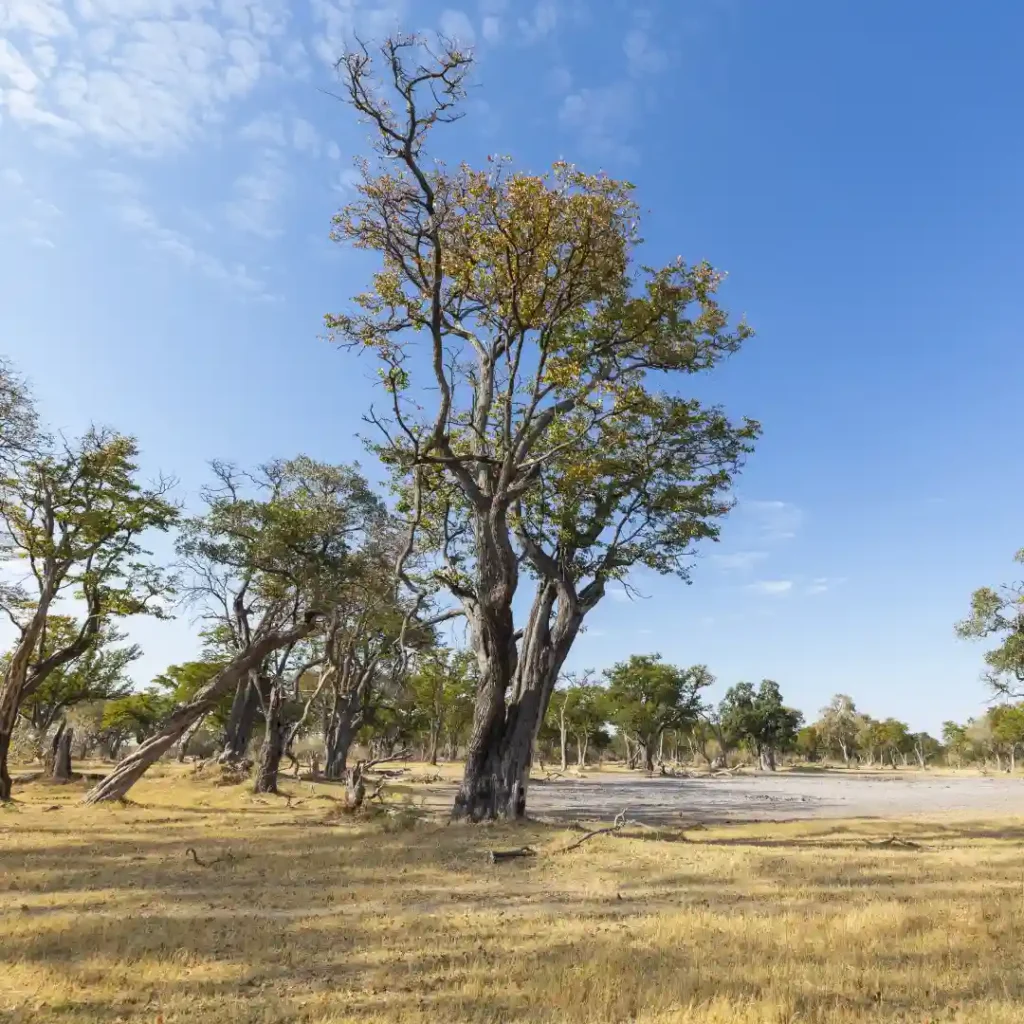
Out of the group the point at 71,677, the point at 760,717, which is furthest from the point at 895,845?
the point at 760,717

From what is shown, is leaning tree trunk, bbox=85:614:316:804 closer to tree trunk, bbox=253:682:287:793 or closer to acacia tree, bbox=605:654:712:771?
tree trunk, bbox=253:682:287:793

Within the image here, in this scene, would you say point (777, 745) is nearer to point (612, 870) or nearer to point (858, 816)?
point (858, 816)

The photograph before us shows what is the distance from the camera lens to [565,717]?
7525 centimetres

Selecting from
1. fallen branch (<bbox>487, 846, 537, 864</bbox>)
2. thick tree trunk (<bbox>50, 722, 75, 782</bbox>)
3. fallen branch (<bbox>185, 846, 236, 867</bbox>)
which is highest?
fallen branch (<bbox>487, 846, 537, 864</bbox>)

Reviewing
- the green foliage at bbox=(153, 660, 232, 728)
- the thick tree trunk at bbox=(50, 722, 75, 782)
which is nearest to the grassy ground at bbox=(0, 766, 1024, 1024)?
the thick tree trunk at bbox=(50, 722, 75, 782)

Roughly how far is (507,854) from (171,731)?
1461 centimetres

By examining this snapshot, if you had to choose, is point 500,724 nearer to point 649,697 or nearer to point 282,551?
point 282,551

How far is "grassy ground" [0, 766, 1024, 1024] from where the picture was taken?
18.0 ft

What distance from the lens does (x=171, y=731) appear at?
2247 cm

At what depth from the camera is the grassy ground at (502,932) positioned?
5.50 meters

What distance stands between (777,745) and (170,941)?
101 metres

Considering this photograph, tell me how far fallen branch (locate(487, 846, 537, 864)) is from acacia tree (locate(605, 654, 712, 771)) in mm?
62327

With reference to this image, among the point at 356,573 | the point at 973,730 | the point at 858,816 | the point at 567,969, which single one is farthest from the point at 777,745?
the point at 567,969

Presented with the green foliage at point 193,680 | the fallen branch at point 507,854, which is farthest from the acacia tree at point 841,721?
the fallen branch at point 507,854
